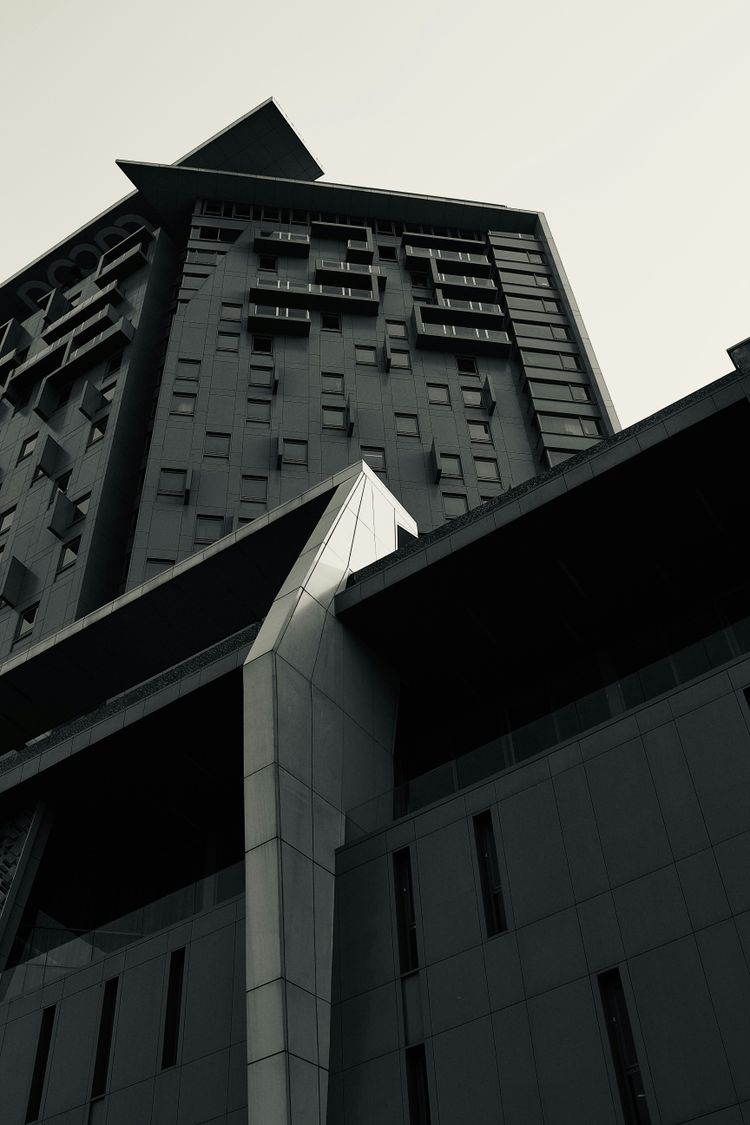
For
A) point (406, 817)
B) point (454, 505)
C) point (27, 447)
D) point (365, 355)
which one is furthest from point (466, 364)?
point (406, 817)

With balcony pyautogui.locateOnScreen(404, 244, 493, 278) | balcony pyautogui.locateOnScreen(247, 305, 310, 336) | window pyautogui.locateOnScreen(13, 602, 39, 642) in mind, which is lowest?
window pyautogui.locateOnScreen(13, 602, 39, 642)

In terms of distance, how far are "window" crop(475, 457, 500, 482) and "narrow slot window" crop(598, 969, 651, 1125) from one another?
36.7m

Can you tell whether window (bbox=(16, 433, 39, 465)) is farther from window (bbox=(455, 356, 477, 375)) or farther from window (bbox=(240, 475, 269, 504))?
window (bbox=(455, 356, 477, 375))

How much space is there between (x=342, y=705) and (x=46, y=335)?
52.6 metres

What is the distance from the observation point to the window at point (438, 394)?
5478cm

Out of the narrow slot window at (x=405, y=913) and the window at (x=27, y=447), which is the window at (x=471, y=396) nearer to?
the window at (x=27, y=447)

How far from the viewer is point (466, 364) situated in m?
58.5

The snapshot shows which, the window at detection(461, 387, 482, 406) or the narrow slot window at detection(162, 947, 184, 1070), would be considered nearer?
the narrow slot window at detection(162, 947, 184, 1070)

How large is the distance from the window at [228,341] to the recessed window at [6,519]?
13954 mm

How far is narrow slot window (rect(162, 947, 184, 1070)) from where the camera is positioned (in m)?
18.7

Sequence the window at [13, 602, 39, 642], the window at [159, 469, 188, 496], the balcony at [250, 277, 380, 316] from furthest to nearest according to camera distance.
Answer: the balcony at [250, 277, 380, 316], the window at [159, 469, 188, 496], the window at [13, 602, 39, 642]

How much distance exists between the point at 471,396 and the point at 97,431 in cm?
1950

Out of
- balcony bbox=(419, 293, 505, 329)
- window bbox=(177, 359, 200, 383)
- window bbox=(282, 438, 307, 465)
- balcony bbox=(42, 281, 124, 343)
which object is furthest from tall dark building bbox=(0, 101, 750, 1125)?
balcony bbox=(42, 281, 124, 343)

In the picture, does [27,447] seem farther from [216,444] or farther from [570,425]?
[570,425]
